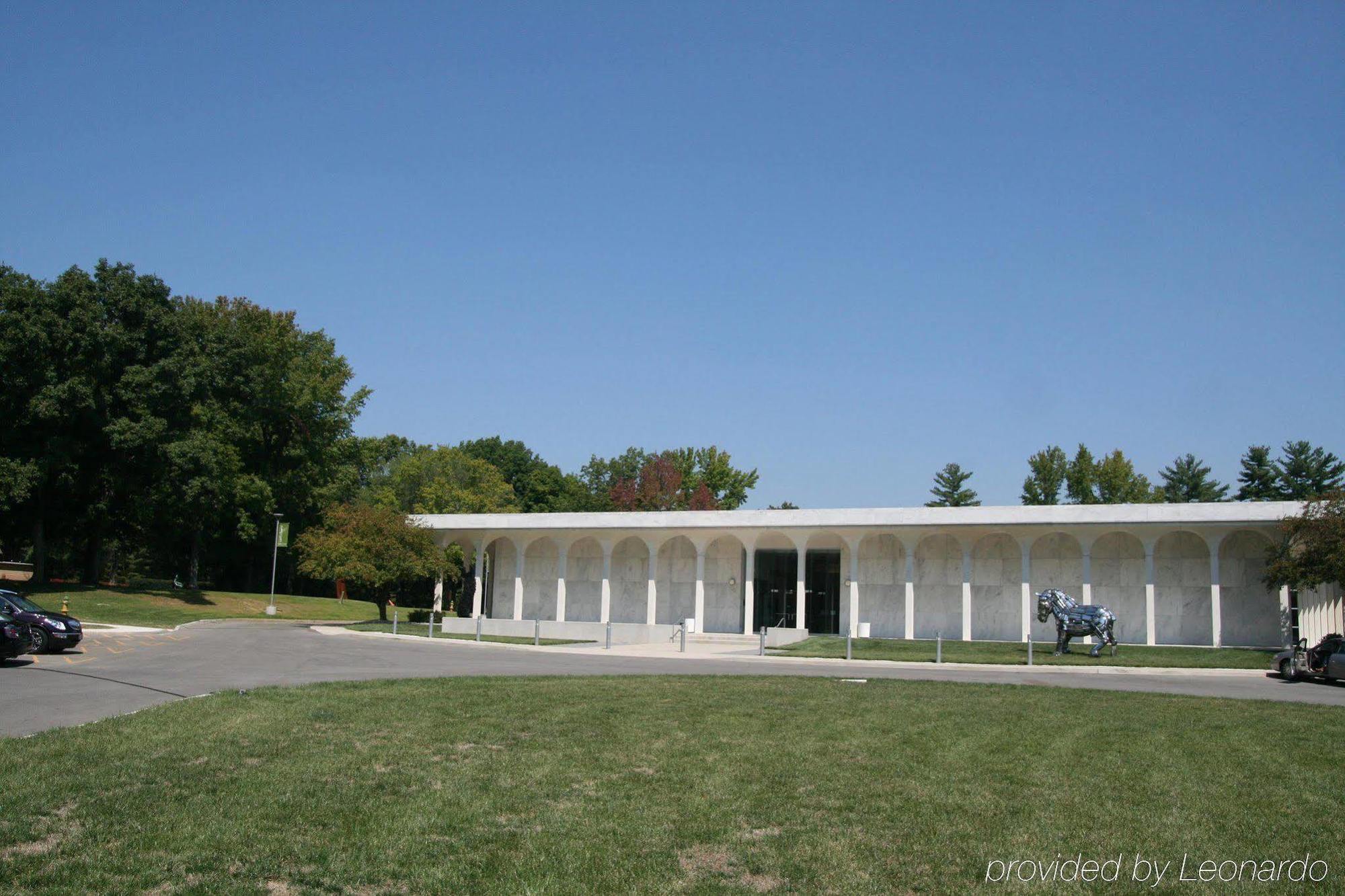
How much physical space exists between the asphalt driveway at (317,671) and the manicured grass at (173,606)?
10.4 meters

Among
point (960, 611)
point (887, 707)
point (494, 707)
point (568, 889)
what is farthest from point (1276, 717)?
point (960, 611)

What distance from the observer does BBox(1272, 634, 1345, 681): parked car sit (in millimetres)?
25562

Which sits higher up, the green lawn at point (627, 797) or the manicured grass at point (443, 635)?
the green lawn at point (627, 797)

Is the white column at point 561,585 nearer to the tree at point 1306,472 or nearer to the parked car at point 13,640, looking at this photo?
the parked car at point 13,640

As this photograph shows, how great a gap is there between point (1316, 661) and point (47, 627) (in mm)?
32566

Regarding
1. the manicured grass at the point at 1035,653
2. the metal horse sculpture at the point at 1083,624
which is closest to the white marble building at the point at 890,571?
the manicured grass at the point at 1035,653

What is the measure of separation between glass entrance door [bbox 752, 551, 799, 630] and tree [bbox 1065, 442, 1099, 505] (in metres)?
47.1

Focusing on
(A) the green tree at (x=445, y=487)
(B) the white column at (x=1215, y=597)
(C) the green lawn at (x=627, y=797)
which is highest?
(A) the green tree at (x=445, y=487)

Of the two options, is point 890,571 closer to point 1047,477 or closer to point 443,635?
point 443,635

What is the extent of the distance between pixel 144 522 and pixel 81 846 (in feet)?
185

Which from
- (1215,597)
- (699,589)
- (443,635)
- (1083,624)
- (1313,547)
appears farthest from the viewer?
(699,589)

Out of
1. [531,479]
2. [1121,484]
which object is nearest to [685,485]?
[531,479]

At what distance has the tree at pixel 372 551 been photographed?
1829 inches

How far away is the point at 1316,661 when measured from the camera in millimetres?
26469
